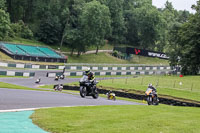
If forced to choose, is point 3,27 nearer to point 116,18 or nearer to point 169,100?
point 169,100

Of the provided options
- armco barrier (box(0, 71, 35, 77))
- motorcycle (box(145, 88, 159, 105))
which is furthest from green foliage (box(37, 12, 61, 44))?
motorcycle (box(145, 88, 159, 105))

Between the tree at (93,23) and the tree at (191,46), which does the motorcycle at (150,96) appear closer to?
the tree at (191,46)

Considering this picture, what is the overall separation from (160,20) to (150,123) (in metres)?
94.9

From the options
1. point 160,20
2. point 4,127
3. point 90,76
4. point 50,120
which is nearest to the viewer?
point 4,127

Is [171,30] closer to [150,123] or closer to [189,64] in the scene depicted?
[189,64]

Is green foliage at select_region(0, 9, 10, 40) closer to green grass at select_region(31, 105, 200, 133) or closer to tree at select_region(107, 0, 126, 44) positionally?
tree at select_region(107, 0, 126, 44)

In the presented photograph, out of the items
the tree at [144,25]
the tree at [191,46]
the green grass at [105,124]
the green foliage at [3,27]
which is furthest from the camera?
the tree at [144,25]

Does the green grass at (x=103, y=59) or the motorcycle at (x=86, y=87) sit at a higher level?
the green grass at (x=103, y=59)

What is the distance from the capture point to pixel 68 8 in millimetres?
85688

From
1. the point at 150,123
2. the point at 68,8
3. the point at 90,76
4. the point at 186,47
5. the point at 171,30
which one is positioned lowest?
the point at 150,123

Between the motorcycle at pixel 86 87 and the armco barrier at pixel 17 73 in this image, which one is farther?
the armco barrier at pixel 17 73

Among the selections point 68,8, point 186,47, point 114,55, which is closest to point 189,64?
point 186,47

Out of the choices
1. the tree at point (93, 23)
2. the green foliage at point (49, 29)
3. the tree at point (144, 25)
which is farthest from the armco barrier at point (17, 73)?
the tree at point (144, 25)

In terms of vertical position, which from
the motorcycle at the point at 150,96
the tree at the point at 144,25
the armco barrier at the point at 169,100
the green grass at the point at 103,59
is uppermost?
the tree at the point at 144,25
